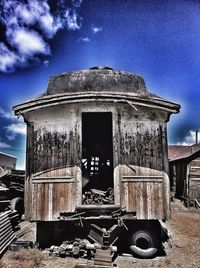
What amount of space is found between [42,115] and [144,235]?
220 inches

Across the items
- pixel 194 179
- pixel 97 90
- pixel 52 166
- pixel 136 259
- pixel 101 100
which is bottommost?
pixel 136 259

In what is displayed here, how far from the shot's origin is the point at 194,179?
20578 mm

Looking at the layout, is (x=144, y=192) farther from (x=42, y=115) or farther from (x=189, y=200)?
(x=189, y=200)

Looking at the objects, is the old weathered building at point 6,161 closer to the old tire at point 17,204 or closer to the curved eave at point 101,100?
the old tire at point 17,204

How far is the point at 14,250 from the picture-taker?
8.43 m

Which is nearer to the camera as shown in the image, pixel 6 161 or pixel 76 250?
pixel 76 250

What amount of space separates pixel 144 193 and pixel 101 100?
351 cm

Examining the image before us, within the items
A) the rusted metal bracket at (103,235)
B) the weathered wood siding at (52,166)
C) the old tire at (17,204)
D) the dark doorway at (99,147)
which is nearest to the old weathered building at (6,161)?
the old tire at (17,204)

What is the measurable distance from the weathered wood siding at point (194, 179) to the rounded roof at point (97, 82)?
42.5ft

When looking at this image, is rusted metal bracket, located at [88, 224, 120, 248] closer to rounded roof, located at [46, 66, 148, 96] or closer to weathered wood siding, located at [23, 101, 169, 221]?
weathered wood siding, located at [23, 101, 169, 221]

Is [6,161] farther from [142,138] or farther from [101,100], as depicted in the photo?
[142,138]

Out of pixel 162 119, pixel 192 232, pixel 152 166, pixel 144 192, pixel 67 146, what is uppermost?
pixel 162 119

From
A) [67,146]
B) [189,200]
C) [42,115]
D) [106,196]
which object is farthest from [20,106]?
[189,200]

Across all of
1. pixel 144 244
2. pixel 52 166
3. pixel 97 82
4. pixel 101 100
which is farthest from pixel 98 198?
pixel 97 82
